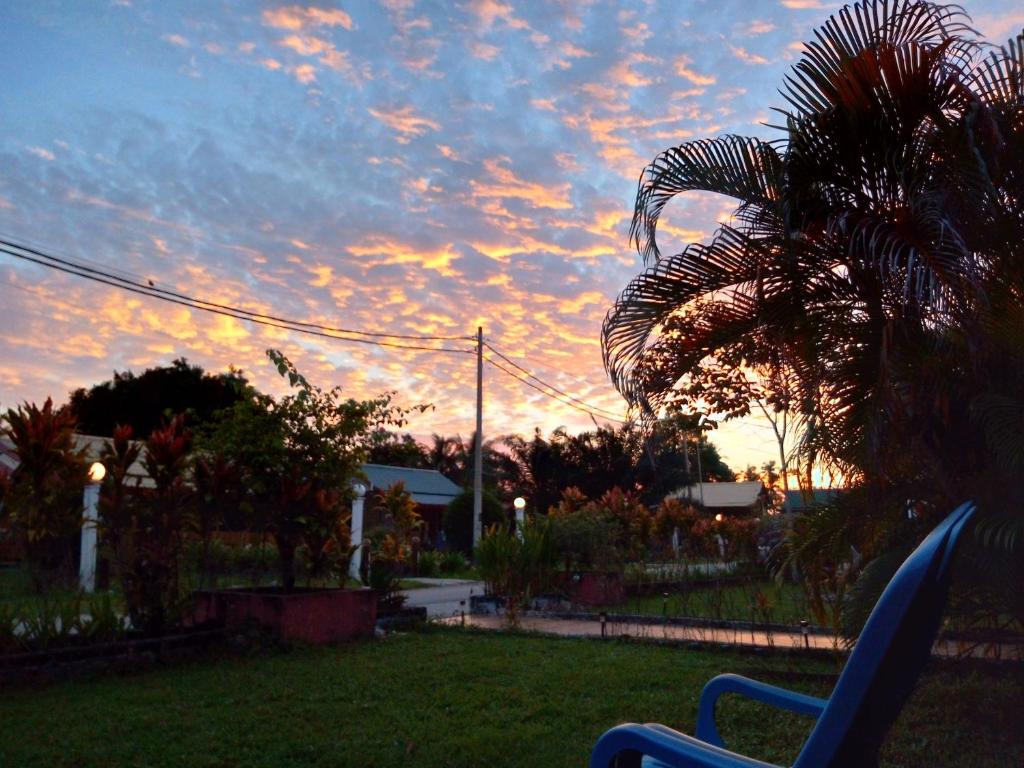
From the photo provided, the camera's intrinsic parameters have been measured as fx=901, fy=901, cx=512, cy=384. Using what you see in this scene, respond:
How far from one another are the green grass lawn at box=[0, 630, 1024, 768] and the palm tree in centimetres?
173

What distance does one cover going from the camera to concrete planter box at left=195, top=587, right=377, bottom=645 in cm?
929

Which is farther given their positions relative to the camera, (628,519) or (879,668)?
(628,519)

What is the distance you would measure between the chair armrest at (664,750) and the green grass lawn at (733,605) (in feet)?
25.8

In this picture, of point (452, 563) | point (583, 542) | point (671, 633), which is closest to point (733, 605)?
point (671, 633)

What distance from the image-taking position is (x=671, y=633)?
11.2m

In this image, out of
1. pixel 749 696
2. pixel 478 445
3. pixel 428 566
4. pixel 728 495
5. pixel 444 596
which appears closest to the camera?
pixel 749 696

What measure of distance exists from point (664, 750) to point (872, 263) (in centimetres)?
377

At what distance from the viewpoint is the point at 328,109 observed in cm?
1084

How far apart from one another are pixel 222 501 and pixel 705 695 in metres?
7.17

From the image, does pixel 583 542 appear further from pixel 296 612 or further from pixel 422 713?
pixel 422 713

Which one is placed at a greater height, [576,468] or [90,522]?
[576,468]

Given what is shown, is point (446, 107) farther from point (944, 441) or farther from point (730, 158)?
point (944, 441)

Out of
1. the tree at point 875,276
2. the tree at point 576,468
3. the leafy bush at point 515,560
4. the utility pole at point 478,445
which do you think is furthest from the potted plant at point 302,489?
the tree at point 576,468

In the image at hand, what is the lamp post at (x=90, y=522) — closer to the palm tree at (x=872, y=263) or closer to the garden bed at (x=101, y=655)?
the garden bed at (x=101, y=655)
